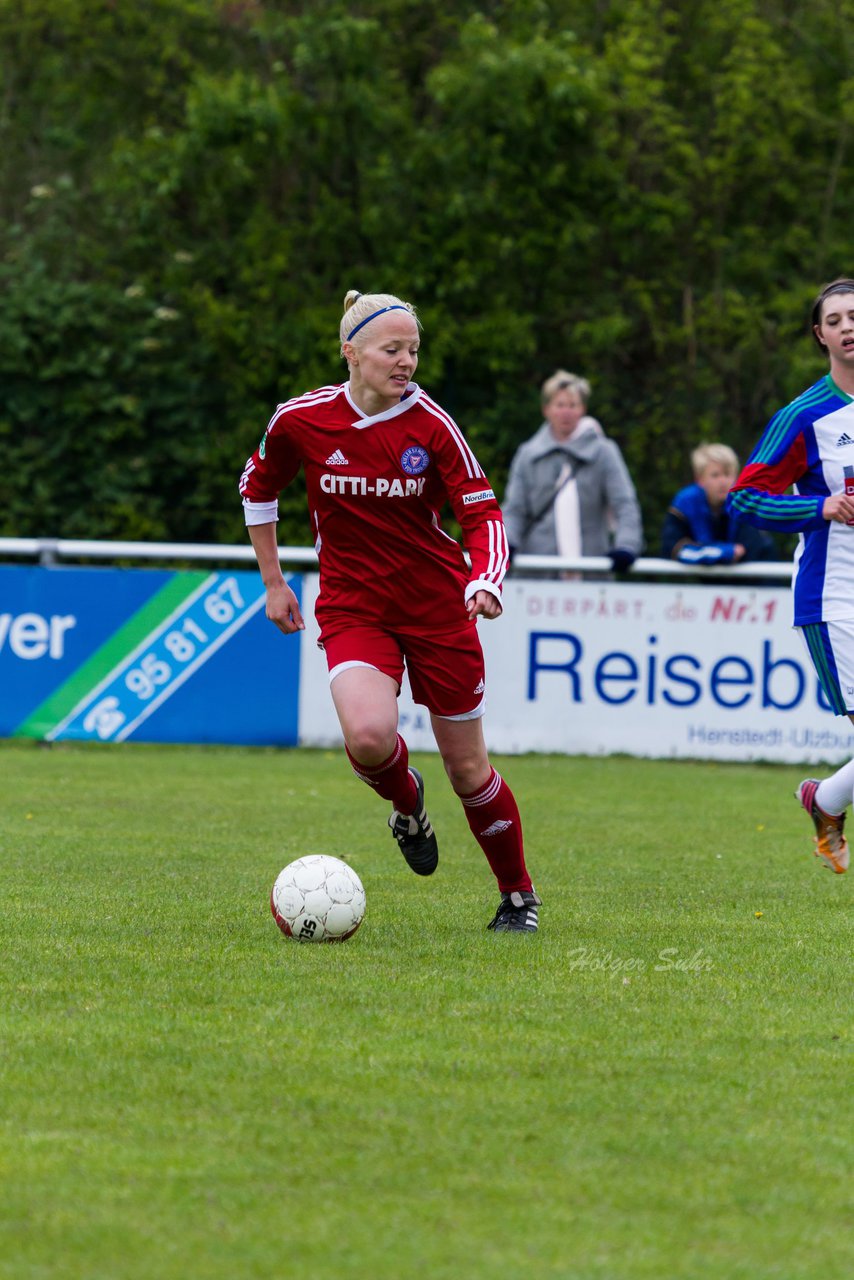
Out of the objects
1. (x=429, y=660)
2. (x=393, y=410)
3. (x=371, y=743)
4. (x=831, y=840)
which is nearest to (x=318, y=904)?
(x=371, y=743)

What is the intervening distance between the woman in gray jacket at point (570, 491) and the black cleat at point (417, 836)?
571 cm

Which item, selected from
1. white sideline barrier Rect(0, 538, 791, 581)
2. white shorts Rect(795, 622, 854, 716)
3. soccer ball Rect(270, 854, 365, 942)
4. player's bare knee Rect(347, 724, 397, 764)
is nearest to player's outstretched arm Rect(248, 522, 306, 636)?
player's bare knee Rect(347, 724, 397, 764)

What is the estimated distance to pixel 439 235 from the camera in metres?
20.1

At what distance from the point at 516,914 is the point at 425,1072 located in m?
2.04

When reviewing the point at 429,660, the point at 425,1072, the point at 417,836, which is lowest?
the point at 425,1072

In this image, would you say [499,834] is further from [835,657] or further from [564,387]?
[564,387]

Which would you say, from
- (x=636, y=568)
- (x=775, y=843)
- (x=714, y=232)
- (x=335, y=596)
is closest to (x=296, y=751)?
(x=636, y=568)

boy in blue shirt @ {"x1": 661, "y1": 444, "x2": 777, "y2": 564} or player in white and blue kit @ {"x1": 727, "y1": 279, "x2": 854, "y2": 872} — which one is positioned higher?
boy in blue shirt @ {"x1": 661, "y1": 444, "x2": 777, "y2": 564}

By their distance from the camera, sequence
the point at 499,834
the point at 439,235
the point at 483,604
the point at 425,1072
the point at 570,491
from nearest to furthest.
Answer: the point at 425,1072
the point at 483,604
the point at 499,834
the point at 570,491
the point at 439,235

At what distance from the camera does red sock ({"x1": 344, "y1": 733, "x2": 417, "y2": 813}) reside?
6.48 metres

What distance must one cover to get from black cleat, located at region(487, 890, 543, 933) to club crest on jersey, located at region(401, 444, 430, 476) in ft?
4.77

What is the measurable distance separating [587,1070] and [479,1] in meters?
18.8

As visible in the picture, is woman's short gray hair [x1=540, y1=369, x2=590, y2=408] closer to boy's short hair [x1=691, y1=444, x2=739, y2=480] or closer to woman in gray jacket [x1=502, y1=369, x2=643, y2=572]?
woman in gray jacket [x1=502, y1=369, x2=643, y2=572]

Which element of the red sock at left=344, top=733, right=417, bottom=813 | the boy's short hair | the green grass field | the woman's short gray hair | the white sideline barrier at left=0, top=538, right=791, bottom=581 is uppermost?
the woman's short gray hair
